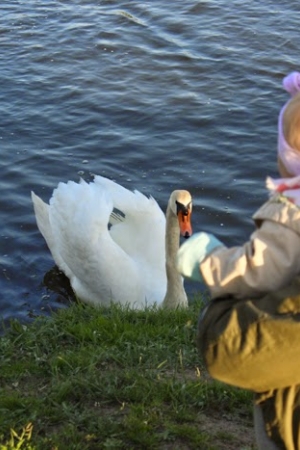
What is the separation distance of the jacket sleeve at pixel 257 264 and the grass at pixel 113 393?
5.13 ft

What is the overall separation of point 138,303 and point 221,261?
5135mm

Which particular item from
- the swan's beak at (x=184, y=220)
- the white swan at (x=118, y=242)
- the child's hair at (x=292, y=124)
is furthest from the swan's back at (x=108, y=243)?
the child's hair at (x=292, y=124)

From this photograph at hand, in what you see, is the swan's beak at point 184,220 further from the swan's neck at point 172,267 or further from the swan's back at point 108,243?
the swan's back at point 108,243

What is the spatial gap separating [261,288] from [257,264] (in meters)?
0.09

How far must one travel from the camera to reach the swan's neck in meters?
7.15

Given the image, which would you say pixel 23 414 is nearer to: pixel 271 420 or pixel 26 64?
pixel 271 420

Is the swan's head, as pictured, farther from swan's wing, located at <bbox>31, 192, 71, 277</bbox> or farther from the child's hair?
the child's hair

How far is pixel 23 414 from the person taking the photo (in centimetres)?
414

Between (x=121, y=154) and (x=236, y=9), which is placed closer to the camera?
(x=121, y=154)

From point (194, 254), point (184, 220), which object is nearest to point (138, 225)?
point (184, 220)

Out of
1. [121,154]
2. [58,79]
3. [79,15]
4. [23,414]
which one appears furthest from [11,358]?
[79,15]

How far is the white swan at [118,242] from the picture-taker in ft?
24.4

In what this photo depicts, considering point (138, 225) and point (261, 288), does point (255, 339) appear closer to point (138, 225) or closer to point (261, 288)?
point (261, 288)

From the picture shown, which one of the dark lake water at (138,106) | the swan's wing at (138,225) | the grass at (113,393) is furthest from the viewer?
the dark lake water at (138,106)
